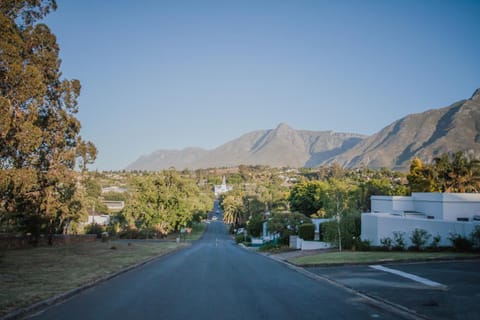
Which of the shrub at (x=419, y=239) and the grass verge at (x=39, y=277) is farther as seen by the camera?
the shrub at (x=419, y=239)

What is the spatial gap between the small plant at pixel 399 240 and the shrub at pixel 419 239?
565 mm

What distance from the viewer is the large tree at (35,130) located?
63.3 feet

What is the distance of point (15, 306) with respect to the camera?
10.1 m

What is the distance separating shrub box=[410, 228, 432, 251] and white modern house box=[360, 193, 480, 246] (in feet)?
2.32

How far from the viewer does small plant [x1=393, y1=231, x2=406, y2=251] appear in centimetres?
2620

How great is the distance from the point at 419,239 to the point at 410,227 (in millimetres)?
1337

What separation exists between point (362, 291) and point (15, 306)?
9.12 meters

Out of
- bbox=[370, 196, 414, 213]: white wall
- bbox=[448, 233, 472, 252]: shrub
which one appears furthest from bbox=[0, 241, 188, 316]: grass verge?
bbox=[370, 196, 414, 213]: white wall

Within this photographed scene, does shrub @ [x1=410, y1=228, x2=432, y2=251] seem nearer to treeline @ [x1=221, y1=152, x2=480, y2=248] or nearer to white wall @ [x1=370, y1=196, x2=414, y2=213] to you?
treeline @ [x1=221, y1=152, x2=480, y2=248]

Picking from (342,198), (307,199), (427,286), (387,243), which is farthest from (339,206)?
(307,199)

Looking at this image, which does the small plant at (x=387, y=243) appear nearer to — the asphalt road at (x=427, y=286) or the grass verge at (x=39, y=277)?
the asphalt road at (x=427, y=286)

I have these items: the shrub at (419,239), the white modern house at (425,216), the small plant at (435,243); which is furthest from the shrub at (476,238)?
the shrub at (419,239)

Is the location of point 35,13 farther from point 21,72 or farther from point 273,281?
point 273,281

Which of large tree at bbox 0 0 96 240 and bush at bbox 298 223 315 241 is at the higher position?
large tree at bbox 0 0 96 240
